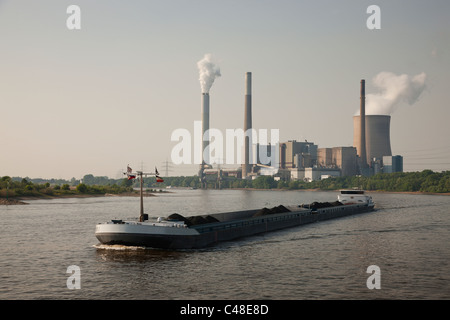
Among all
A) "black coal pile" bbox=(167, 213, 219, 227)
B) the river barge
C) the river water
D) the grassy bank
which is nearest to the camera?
the river water

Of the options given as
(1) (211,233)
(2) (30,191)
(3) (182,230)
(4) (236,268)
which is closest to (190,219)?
(1) (211,233)

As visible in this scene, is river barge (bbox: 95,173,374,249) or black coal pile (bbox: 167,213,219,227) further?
black coal pile (bbox: 167,213,219,227)

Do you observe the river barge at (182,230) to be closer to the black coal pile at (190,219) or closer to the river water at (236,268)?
the black coal pile at (190,219)

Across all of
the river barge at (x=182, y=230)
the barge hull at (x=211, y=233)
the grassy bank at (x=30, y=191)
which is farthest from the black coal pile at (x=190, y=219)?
the grassy bank at (x=30, y=191)

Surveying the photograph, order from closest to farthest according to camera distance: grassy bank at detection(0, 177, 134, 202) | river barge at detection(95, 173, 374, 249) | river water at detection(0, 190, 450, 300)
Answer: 1. river water at detection(0, 190, 450, 300)
2. river barge at detection(95, 173, 374, 249)
3. grassy bank at detection(0, 177, 134, 202)

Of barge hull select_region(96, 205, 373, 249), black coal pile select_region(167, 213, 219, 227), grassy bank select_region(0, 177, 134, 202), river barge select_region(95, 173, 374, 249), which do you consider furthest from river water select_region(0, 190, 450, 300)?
grassy bank select_region(0, 177, 134, 202)

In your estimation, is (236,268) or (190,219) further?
(190,219)

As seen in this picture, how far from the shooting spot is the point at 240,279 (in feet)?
94.6

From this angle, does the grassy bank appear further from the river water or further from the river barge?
the river barge

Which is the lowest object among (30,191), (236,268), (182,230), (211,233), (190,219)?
(236,268)

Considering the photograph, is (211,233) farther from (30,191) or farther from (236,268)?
(30,191)
